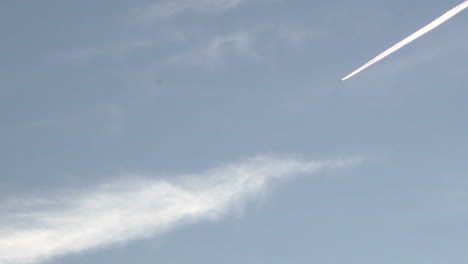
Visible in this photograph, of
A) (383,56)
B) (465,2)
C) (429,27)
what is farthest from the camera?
(383,56)

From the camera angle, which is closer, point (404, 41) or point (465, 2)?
point (465, 2)

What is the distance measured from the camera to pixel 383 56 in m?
141

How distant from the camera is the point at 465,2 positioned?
121m

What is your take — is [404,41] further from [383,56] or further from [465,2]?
[465,2]

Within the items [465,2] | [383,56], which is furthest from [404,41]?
[465,2]

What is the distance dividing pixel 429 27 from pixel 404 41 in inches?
386

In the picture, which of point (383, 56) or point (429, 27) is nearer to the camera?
point (429, 27)

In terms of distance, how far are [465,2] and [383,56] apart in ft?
72.8

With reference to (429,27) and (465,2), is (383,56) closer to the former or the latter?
(429,27)

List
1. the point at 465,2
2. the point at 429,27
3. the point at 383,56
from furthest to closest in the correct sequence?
1. the point at 383,56
2. the point at 429,27
3. the point at 465,2

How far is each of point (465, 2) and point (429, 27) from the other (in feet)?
37.2

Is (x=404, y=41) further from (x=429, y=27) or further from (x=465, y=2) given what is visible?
(x=465, y=2)

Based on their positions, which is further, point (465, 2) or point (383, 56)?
point (383, 56)

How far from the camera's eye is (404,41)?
5576 inches
